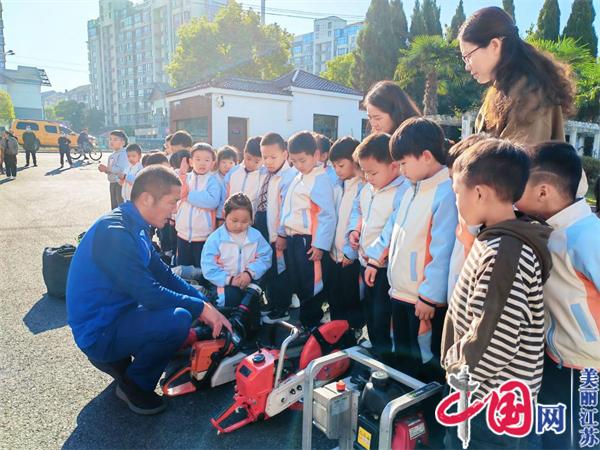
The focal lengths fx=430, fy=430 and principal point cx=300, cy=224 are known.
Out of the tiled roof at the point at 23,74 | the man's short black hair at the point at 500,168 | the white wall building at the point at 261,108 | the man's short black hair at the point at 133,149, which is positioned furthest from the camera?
the tiled roof at the point at 23,74

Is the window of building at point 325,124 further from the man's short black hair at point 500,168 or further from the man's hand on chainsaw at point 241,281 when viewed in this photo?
the man's short black hair at point 500,168

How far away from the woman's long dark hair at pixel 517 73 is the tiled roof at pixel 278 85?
1715 cm

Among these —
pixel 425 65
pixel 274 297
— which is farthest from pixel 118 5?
pixel 274 297

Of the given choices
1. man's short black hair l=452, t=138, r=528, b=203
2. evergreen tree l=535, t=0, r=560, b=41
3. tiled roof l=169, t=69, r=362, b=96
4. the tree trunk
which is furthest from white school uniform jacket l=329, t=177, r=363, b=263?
evergreen tree l=535, t=0, r=560, b=41

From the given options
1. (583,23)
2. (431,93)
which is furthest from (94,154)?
(583,23)

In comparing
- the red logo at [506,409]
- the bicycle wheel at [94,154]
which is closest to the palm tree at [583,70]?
the red logo at [506,409]

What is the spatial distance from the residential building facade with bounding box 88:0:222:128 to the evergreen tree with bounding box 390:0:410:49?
3801 centimetres

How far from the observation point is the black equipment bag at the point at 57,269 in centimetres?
429

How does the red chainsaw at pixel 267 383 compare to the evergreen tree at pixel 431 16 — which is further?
the evergreen tree at pixel 431 16

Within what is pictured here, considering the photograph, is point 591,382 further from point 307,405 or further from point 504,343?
point 307,405

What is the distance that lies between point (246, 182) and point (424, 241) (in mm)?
2528

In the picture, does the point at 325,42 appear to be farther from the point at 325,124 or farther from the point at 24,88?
the point at 325,124

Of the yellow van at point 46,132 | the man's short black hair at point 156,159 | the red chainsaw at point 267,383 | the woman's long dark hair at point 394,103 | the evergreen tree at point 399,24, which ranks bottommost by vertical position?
the red chainsaw at point 267,383

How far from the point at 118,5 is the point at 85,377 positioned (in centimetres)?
7984
